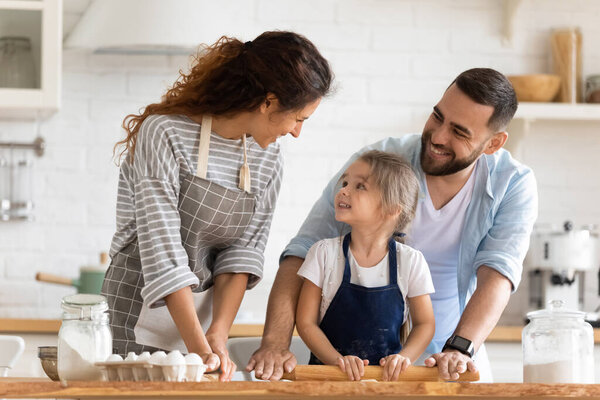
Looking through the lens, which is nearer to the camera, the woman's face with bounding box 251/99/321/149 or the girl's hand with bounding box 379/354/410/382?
the girl's hand with bounding box 379/354/410/382

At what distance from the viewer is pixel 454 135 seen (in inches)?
82.3

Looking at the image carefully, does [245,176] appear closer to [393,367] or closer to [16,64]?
[393,367]

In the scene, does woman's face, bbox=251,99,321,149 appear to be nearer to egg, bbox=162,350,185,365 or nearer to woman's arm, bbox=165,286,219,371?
woman's arm, bbox=165,286,219,371

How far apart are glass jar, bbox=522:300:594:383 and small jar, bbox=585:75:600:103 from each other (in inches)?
92.7

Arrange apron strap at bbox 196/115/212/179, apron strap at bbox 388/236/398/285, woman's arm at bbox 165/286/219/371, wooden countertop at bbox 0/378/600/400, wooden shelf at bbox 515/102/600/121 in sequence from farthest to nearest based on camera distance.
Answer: wooden shelf at bbox 515/102/600/121 < apron strap at bbox 388/236/398/285 < apron strap at bbox 196/115/212/179 < woman's arm at bbox 165/286/219/371 < wooden countertop at bbox 0/378/600/400

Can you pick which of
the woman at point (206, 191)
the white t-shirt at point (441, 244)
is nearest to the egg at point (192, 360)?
the woman at point (206, 191)

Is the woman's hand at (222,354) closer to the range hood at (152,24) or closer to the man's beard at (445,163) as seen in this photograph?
the man's beard at (445,163)

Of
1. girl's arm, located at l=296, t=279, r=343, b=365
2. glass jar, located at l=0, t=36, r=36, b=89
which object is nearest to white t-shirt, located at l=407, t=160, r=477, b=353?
girl's arm, located at l=296, t=279, r=343, b=365

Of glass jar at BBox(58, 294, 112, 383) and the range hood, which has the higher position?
the range hood

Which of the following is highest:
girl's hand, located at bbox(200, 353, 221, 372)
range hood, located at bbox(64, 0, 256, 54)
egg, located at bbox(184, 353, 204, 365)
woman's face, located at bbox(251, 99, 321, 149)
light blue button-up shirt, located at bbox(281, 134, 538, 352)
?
range hood, located at bbox(64, 0, 256, 54)

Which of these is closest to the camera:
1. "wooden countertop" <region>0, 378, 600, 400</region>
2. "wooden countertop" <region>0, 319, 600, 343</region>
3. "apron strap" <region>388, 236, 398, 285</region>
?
"wooden countertop" <region>0, 378, 600, 400</region>

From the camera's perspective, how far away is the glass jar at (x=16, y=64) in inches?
133

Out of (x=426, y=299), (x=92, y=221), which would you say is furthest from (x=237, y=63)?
(x=92, y=221)

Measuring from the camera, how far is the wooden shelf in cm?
364
